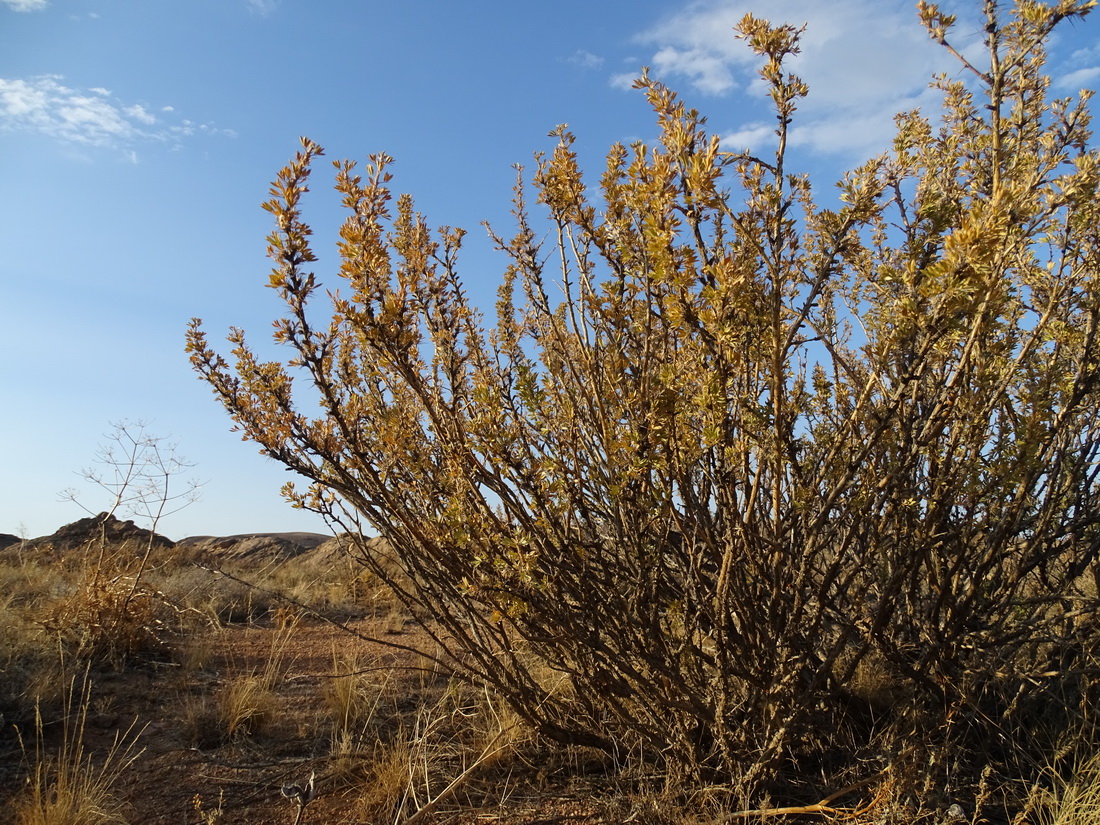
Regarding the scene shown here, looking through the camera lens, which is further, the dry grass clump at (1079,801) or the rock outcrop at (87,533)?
the rock outcrop at (87,533)

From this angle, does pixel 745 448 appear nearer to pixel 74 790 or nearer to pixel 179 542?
pixel 74 790

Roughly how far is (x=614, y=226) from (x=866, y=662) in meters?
2.23

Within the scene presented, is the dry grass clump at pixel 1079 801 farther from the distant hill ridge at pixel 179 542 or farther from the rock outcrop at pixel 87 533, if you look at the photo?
the rock outcrop at pixel 87 533

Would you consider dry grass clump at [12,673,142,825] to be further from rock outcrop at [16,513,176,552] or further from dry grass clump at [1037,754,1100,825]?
rock outcrop at [16,513,176,552]

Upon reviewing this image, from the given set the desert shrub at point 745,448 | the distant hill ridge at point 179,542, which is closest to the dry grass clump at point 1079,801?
the desert shrub at point 745,448

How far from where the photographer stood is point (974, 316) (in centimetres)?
189

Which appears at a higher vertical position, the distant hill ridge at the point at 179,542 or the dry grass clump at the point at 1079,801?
the distant hill ridge at the point at 179,542

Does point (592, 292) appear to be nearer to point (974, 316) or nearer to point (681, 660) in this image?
point (974, 316)

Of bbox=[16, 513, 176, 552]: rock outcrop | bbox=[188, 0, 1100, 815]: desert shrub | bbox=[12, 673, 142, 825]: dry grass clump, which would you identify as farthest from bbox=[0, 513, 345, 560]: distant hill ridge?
bbox=[188, 0, 1100, 815]: desert shrub

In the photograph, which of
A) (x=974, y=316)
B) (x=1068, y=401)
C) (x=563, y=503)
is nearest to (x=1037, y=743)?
(x=1068, y=401)

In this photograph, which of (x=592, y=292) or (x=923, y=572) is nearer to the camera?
(x=592, y=292)

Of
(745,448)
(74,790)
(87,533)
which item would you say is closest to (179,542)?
(87,533)

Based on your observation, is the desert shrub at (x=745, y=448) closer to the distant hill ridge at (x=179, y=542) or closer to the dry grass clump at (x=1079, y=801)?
the dry grass clump at (x=1079, y=801)

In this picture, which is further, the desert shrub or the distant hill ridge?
the distant hill ridge
